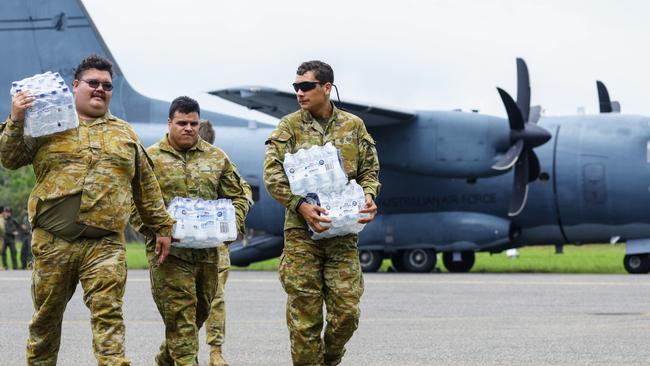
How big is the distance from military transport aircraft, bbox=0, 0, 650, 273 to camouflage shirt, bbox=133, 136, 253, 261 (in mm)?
13790

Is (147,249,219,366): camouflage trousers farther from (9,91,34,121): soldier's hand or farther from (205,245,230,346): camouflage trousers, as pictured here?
(9,91,34,121): soldier's hand

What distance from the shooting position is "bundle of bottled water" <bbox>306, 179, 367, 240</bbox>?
6.59 m

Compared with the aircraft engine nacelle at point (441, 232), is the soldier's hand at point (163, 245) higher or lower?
higher

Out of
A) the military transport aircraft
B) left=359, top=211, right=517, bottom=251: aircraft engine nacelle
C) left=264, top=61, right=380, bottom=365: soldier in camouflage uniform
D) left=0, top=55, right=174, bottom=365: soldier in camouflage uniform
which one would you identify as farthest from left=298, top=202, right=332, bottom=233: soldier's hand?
left=359, top=211, right=517, bottom=251: aircraft engine nacelle

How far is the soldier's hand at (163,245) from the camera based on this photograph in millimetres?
6598

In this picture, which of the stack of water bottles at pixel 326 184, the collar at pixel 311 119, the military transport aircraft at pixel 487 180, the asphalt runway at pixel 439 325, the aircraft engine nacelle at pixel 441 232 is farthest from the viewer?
the aircraft engine nacelle at pixel 441 232

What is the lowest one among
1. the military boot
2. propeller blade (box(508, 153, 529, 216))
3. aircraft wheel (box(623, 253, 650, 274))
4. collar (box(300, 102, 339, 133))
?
aircraft wheel (box(623, 253, 650, 274))

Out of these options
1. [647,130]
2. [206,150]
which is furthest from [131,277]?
[206,150]

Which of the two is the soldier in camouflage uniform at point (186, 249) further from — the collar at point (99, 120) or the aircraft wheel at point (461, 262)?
the aircraft wheel at point (461, 262)

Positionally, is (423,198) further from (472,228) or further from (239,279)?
(239,279)

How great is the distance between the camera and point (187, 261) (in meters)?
7.14

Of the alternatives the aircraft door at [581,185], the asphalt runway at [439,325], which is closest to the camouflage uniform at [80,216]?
the asphalt runway at [439,325]

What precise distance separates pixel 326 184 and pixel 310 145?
1.04 ft

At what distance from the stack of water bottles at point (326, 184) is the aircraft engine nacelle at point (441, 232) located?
15.9m
